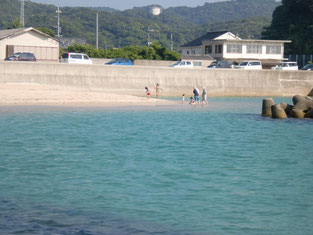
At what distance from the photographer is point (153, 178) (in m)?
15.2

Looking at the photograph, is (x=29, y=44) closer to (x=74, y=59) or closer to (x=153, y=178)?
(x=74, y=59)

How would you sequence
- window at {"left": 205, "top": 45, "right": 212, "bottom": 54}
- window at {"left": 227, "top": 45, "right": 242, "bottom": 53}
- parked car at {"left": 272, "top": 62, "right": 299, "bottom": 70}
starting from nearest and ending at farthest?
parked car at {"left": 272, "top": 62, "right": 299, "bottom": 70}
window at {"left": 227, "top": 45, "right": 242, "bottom": 53}
window at {"left": 205, "top": 45, "right": 212, "bottom": 54}

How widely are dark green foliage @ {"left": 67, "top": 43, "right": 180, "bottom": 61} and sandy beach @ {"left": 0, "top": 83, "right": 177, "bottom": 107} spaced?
33.9 m

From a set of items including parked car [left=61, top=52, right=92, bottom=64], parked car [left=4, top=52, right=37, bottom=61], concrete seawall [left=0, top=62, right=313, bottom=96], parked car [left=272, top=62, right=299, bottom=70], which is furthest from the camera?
parked car [left=272, top=62, right=299, bottom=70]

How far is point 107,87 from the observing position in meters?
48.1

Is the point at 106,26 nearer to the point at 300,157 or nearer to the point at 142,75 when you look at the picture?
the point at 142,75

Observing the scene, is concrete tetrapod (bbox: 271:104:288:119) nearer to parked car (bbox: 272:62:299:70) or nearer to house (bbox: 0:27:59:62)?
parked car (bbox: 272:62:299:70)

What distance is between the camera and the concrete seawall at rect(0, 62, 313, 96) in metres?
45.1

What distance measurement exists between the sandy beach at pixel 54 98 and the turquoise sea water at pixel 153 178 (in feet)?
28.4

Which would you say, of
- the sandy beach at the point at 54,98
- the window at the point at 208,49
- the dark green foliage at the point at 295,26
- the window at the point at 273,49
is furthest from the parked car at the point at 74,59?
the dark green foliage at the point at 295,26

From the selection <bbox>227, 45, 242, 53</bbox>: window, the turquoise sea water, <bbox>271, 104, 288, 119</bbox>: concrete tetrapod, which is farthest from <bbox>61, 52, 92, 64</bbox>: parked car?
<bbox>227, 45, 242, 53</bbox>: window

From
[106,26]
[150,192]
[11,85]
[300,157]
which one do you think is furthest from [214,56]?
[106,26]

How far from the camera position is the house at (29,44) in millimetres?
63219

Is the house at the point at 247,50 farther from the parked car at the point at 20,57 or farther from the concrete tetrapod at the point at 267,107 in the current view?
the concrete tetrapod at the point at 267,107
